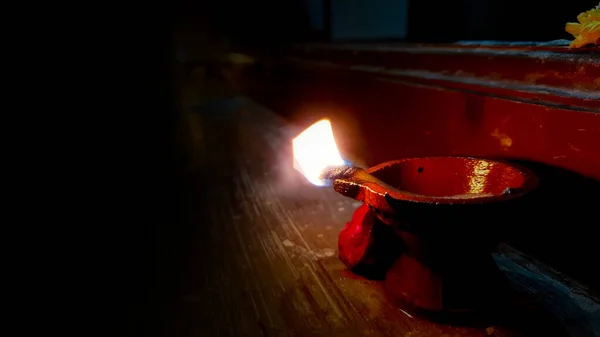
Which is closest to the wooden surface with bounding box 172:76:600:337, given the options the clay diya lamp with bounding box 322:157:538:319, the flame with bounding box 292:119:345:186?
the clay diya lamp with bounding box 322:157:538:319

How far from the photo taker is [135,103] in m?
7.18

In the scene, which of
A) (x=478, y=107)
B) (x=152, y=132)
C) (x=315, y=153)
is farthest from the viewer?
(x=152, y=132)

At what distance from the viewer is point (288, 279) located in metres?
1.87

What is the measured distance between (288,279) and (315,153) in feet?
2.14

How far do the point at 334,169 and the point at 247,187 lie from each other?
1.65 meters

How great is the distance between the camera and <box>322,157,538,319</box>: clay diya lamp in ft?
4.19

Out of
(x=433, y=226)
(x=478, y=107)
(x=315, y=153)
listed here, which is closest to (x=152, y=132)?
(x=315, y=153)

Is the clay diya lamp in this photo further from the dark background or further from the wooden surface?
the dark background

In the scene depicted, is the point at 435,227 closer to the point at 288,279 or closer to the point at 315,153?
the point at 315,153

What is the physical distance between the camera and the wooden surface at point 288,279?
1521 mm

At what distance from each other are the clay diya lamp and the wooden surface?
102 mm

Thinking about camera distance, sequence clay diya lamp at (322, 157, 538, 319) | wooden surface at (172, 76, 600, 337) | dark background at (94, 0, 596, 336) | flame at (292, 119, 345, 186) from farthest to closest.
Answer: dark background at (94, 0, 596, 336) → flame at (292, 119, 345, 186) → wooden surface at (172, 76, 600, 337) → clay diya lamp at (322, 157, 538, 319)

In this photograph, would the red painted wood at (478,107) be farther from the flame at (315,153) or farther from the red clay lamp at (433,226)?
the flame at (315,153)

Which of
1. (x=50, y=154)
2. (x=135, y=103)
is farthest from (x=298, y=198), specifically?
(x=135, y=103)
